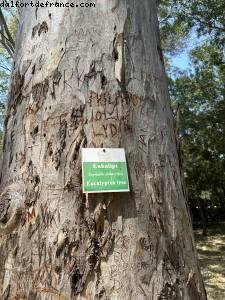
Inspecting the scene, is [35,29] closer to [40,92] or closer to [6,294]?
[40,92]

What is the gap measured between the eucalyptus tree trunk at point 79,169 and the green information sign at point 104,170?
0.08 ft

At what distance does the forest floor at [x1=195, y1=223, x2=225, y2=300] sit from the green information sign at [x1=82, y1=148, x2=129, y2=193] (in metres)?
5.37

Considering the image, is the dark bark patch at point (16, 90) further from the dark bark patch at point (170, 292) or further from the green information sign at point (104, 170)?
the dark bark patch at point (170, 292)

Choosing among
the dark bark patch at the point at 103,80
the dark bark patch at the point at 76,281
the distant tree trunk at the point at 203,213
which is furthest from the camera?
the distant tree trunk at the point at 203,213

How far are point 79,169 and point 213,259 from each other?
937cm

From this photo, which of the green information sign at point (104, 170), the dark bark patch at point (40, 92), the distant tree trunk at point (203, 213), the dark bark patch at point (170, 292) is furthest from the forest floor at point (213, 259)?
the dark bark patch at point (40, 92)

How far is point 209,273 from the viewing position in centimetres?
761

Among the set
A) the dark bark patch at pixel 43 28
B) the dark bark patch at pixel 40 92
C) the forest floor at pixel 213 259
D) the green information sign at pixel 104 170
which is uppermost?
the dark bark patch at pixel 43 28

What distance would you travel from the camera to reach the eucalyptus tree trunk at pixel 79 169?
35.5 inches

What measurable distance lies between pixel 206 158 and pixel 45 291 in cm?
1284

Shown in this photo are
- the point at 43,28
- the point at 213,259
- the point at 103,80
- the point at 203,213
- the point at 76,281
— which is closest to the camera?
the point at 76,281

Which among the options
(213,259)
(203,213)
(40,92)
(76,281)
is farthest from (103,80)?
(203,213)

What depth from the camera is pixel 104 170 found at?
0.97m

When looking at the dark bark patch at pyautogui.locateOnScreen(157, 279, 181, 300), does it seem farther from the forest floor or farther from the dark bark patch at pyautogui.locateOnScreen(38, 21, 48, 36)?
the forest floor
